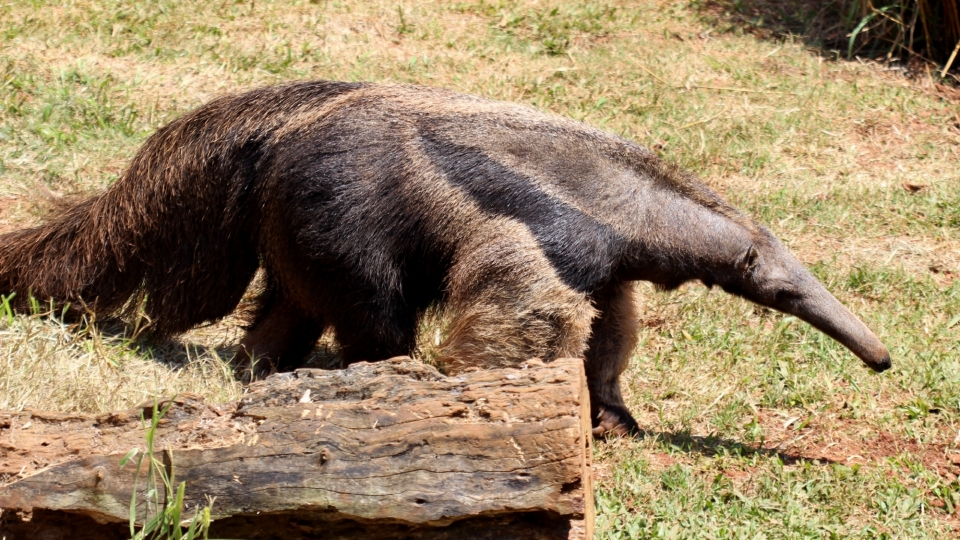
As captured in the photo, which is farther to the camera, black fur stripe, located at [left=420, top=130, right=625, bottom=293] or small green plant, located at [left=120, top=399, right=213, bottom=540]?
black fur stripe, located at [left=420, top=130, right=625, bottom=293]

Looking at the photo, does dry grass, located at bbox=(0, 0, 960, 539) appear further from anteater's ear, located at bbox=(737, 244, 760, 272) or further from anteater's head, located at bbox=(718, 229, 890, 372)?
anteater's ear, located at bbox=(737, 244, 760, 272)

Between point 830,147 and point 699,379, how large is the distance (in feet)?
13.1

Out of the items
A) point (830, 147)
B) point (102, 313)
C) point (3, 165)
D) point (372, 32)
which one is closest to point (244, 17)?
point (372, 32)

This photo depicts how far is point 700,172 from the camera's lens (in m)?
8.46

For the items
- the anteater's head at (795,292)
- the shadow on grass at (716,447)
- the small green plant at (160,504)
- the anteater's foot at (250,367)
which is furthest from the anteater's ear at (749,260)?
the small green plant at (160,504)

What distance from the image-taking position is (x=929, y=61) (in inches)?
415

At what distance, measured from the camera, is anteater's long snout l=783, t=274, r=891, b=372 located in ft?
16.9

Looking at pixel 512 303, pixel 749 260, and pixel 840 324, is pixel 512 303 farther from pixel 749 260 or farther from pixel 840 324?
pixel 840 324

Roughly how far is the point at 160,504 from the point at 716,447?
10.0ft

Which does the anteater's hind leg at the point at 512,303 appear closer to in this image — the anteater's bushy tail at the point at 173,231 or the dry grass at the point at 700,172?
the dry grass at the point at 700,172

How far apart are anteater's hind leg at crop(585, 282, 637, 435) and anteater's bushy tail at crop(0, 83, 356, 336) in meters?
1.86

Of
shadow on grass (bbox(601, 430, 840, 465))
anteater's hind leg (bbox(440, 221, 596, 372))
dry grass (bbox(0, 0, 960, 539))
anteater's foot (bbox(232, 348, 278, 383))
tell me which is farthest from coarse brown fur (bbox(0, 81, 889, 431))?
dry grass (bbox(0, 0, 960, 539))

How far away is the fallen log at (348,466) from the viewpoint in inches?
131

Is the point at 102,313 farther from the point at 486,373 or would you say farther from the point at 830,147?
the point at 830,147
